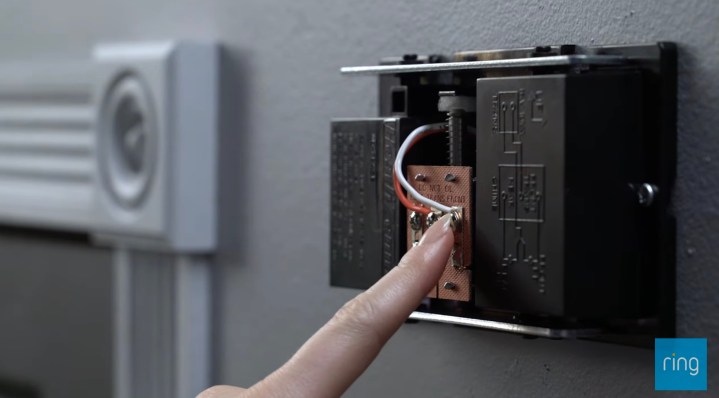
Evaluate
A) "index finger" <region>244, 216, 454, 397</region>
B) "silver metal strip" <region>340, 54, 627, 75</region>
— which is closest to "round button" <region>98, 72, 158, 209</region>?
"silver metal strip" <region>340, 54, 627, 75</region>

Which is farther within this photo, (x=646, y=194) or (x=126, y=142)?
(x=126, y=142)

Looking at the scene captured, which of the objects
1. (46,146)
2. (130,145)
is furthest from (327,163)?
(46,146)

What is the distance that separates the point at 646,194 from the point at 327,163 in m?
0.37

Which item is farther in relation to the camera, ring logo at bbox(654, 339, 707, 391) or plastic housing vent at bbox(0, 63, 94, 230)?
plastic housing vent at bbox(0, 63, 94, 230)

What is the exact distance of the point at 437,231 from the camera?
0.69m

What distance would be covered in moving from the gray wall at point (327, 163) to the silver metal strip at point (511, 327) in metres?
0.07

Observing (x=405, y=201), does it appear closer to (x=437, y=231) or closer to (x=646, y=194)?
(x=437, y=231)

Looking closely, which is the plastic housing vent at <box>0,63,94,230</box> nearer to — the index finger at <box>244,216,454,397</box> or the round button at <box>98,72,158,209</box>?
the round button at <box>98,72,158,209</box>

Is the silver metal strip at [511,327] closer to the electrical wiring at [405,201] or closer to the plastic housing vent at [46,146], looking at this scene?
the electrical wiring at [405,201]

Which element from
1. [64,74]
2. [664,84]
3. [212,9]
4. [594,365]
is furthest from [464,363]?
[64,74]

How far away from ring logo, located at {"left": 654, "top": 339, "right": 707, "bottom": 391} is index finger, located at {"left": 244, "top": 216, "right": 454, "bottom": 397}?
0.17m

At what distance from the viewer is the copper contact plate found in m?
0.71

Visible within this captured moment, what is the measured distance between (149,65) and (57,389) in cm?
54

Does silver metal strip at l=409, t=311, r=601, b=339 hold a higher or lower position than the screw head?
lower
